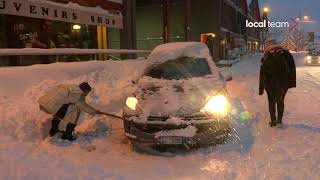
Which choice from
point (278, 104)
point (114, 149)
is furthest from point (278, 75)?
point (114, 149)

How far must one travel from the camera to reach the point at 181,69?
7504mm

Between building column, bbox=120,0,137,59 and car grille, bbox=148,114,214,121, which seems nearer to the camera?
car grille, bbox=148,114,214,121

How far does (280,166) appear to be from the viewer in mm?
5215

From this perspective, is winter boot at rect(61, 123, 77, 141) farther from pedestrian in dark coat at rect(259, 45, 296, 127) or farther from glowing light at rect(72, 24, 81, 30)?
glowing light at rect(72, 24, 81, 30)

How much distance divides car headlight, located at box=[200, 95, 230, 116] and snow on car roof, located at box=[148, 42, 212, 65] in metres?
1.78

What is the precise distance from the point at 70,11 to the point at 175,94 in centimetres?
926

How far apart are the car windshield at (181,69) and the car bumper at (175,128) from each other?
1.57m

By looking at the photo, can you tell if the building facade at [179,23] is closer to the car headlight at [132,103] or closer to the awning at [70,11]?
the awning at [70,11]

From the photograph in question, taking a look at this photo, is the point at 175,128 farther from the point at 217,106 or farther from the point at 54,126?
the point at 54,126

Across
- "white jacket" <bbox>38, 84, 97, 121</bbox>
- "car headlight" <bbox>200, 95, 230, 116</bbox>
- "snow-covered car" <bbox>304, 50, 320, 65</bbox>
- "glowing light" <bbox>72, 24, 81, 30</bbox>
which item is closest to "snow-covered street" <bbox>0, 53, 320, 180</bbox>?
"white jacket" <bbox>38, 84, 97, 121</bbox>

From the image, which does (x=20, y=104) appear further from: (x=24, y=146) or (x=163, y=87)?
(x=163, y=87)

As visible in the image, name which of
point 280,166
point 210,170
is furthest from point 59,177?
point 280,166

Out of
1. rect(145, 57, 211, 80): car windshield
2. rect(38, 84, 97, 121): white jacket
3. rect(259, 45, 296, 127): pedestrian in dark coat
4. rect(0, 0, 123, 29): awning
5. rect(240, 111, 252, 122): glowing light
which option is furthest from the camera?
rect(0, 0, 123, 29): awning

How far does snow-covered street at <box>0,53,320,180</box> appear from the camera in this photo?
5.01 m
